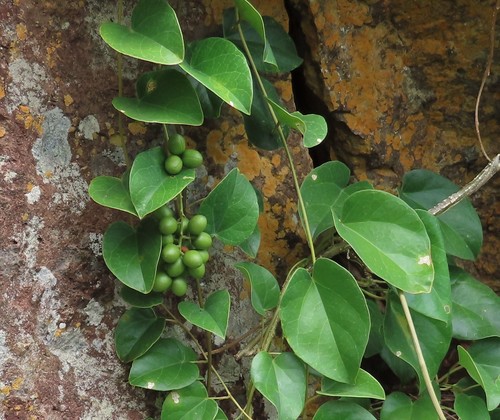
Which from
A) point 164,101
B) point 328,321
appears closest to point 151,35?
point 164,101

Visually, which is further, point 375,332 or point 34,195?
point 375,332

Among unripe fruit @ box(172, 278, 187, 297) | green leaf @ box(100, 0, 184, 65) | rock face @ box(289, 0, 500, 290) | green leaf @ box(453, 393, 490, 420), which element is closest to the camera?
green leaf @ box(100, 0, 184, 65)

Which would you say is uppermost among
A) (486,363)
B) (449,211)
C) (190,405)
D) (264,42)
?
(264,42)

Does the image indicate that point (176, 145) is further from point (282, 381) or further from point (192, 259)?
point (282, 381)

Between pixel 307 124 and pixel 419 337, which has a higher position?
pixel 307 124

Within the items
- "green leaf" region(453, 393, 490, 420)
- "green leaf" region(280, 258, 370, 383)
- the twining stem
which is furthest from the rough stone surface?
"green leaf" region(453, 393, 490, 420)

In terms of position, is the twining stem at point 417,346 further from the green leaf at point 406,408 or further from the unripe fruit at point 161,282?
the unripe fruit at point 161,282

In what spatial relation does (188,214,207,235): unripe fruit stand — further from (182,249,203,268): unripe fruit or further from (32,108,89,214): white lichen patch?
(32,108,89,214): white lichen patch
